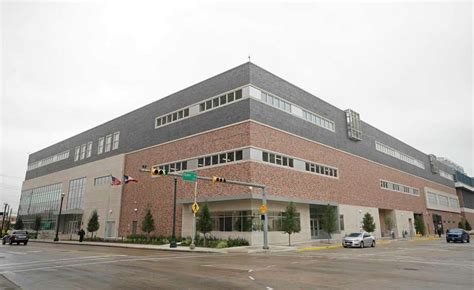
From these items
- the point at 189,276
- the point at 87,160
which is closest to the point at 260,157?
the point at 189,276

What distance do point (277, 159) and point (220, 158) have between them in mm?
6005

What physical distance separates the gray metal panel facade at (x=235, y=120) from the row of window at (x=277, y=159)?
3.29m

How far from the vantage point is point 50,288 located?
10.0 m

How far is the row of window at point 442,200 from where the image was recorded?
74231mm

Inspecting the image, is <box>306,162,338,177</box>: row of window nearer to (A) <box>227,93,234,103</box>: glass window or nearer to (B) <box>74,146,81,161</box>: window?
(A) <box>227,93,234,103</box>: glass window

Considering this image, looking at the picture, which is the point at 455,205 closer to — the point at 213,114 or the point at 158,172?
the point at 213,114

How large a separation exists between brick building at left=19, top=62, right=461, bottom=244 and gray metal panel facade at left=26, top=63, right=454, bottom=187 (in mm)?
146

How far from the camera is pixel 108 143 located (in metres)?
55.8

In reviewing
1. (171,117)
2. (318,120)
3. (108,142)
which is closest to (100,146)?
(108,142)

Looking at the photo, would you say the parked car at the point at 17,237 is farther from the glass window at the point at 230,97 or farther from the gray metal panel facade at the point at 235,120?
the glass window at the point at 230,97

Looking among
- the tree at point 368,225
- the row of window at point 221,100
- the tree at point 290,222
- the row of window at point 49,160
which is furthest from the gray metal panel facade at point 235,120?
the tree at point 368,225

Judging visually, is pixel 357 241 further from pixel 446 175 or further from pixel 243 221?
pixel 446 175

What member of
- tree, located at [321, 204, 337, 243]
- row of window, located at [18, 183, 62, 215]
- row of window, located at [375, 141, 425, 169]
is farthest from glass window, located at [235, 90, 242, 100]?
row of window, located at [18, 183, 62, 215]

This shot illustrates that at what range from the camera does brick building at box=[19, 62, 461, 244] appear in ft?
113
